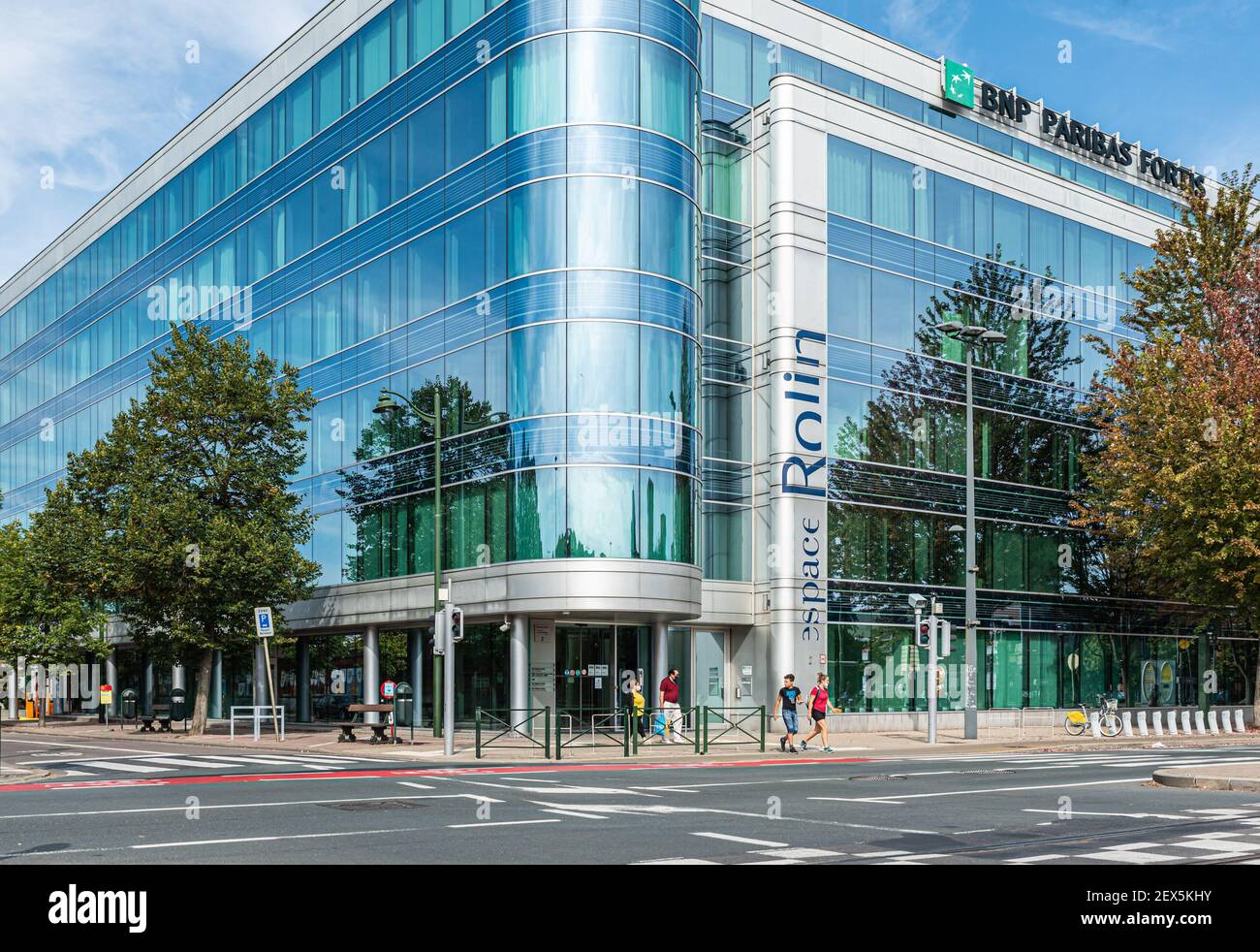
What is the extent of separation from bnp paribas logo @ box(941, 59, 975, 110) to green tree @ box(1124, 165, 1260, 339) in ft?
27.6

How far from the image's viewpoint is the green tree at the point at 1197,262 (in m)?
44.5

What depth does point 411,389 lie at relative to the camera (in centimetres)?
3950

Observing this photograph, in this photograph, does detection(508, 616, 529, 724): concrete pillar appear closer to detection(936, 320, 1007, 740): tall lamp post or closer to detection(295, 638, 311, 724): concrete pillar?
detection(936, 320, 1007, 740): tall lamp post

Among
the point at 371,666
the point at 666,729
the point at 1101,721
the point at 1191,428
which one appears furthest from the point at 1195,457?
the point at 371,666

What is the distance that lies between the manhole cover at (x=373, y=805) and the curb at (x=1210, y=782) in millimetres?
10548

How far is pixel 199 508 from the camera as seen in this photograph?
3744cm

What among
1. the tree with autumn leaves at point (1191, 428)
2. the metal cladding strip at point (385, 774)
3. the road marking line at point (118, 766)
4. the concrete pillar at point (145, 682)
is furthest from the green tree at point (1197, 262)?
the concrete pillar at point (145, 682)

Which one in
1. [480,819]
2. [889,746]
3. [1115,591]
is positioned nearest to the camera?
[480,819]

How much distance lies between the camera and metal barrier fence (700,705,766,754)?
31.3 m
